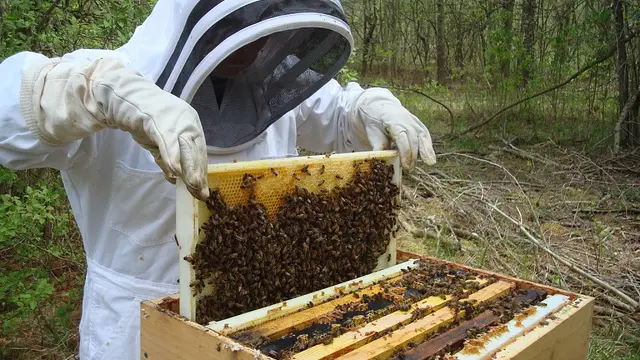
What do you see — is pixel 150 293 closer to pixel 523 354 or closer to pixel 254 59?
pixel 254 59

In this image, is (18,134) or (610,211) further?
(610,211)

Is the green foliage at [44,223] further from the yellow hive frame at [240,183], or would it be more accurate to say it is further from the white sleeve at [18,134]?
the yellow hive frame at [240,183]

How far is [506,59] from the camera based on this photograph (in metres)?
9.55

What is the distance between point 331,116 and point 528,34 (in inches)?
336

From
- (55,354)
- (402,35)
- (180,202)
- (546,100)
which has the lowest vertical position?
(55,354)

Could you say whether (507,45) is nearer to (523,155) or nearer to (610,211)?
(523,155)

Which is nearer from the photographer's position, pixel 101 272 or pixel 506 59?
pixel 101 272

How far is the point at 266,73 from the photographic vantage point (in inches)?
93.4

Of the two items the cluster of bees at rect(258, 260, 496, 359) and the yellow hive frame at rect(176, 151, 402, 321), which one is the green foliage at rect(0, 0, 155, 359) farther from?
the cluster of bees at rect(258, 260, 496, 359)

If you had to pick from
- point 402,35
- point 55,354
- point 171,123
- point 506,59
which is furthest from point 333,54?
point 402,35

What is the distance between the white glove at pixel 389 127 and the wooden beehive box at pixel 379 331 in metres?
0.79

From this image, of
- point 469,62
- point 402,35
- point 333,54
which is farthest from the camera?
point 402,35

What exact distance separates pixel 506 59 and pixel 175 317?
9263 mm

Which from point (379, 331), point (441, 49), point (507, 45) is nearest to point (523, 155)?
point (507, 45)
